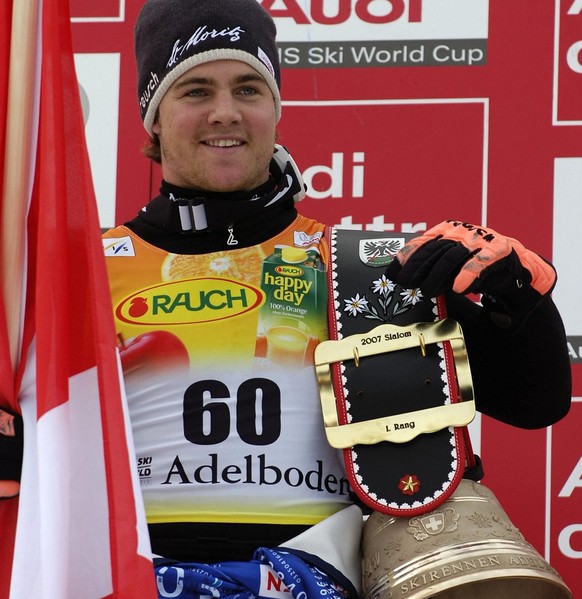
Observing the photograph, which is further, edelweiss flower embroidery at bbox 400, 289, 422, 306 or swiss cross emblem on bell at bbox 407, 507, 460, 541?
edelweiss flower embroidery at bbox 400, 289, 422, 306

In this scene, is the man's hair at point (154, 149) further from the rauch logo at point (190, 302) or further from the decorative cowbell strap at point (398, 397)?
the decorative cowbell strap at point (398, 397)

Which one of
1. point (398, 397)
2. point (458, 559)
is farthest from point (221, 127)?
point (458, 559)

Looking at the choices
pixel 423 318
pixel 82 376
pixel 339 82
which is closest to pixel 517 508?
pixel 423 318

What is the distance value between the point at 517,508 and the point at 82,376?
47.9 inches

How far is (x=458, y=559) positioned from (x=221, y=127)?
80cm

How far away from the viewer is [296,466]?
214cm

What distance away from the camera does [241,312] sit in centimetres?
A: 224

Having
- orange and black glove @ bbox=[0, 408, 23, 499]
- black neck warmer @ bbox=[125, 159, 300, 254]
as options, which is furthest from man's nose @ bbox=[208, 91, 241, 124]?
orange and black glove @ bbox=[0, 408, 23, 499]

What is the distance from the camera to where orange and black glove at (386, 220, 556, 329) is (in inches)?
80.0

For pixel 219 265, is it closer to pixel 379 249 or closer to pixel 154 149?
pixel 379 249

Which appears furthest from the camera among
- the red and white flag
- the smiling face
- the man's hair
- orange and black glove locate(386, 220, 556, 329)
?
the man's hair

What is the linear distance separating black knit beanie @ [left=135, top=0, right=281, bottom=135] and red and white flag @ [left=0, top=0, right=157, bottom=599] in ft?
1.42

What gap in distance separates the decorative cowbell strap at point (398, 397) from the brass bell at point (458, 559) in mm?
34

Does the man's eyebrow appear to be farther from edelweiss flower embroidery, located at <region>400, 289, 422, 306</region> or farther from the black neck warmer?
edelweiss flower embroidery, located at <region>400, 289, 422, 306</region>
